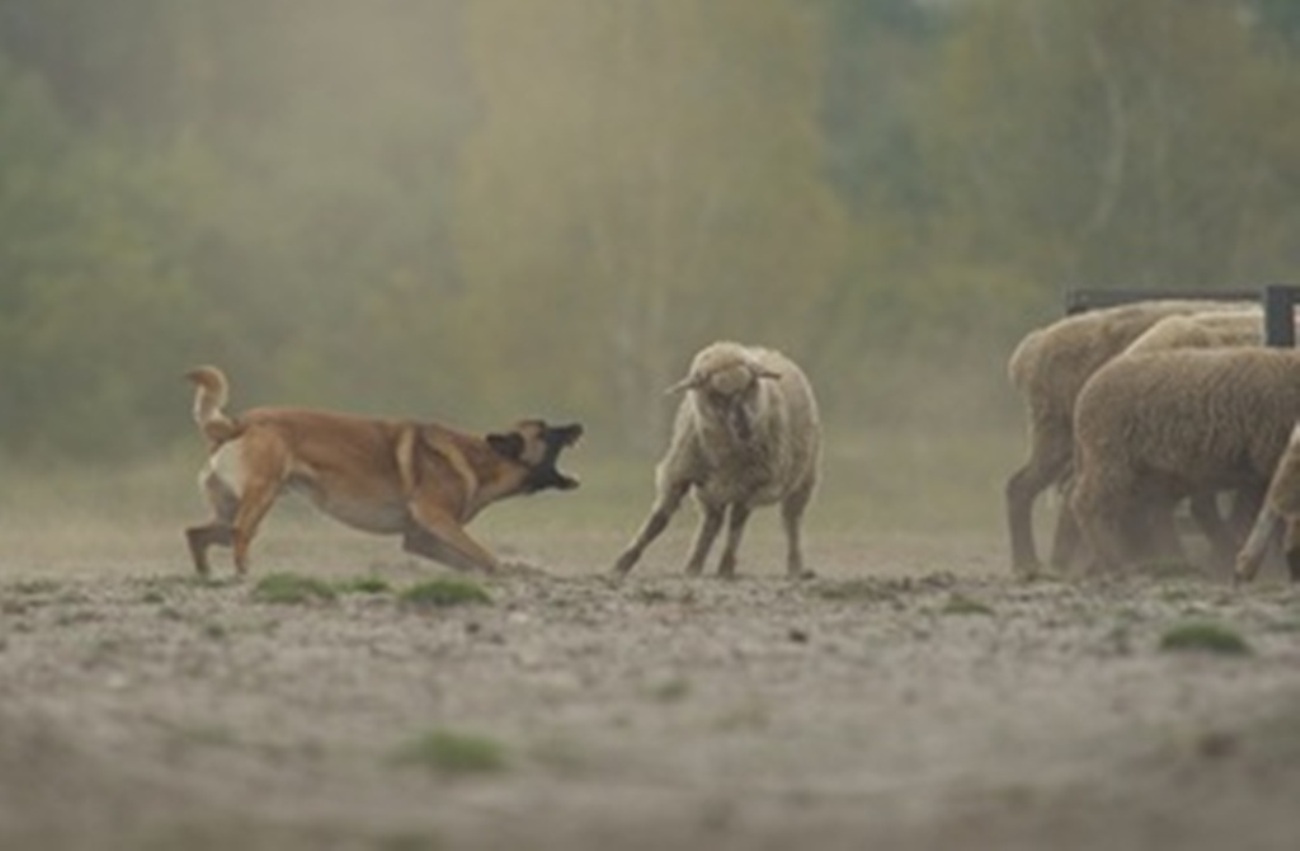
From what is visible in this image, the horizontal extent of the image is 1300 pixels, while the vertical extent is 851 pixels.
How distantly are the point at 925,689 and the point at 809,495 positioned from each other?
12525 millimetres

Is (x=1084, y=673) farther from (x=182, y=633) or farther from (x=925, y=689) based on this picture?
(x=182, y=633)

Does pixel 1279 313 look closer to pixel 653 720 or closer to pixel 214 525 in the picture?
pixel 214 525

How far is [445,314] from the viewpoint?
201ft

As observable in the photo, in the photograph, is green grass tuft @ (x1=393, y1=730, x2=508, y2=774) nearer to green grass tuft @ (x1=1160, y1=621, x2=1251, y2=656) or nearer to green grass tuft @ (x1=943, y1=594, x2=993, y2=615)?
green grass tuft @ (x1=1160, y1=621, x2=1251, y2=656)

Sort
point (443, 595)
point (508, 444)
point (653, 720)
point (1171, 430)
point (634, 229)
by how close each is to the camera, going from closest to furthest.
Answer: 1. point (653, 720)
2. point (443, 595)
3. point (1171, 430)
4. point (508, 444)
5. point (634, 229)

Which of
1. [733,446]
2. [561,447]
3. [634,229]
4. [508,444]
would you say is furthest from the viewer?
[634,229]

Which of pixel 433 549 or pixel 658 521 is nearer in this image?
pixel 433 549

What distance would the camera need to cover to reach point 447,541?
87.7 feet

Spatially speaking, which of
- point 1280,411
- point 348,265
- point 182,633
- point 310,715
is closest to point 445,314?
point 348,265

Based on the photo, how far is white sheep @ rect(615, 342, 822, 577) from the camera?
27.0 m

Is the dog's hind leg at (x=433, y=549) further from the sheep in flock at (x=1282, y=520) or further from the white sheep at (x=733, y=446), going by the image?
the sheep in flock at (x=1282, y=520)

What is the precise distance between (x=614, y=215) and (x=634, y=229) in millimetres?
307

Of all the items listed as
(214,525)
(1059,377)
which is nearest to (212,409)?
(214,525)

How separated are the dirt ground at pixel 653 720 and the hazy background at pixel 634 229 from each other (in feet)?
89.3
